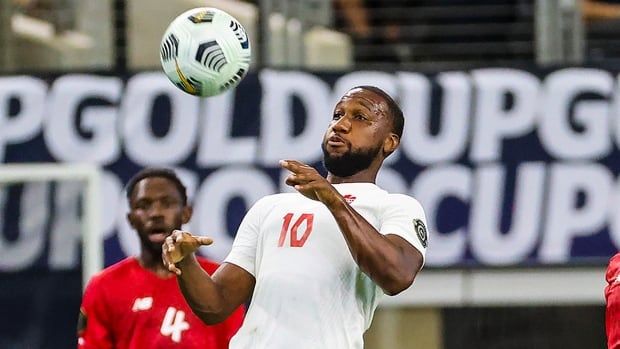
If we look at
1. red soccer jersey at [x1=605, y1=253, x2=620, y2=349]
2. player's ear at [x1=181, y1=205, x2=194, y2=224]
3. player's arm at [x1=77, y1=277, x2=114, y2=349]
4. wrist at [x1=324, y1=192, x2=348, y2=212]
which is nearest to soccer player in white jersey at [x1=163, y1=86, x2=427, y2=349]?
wrist at [x1=324, y1=192, x2=348, y2=212]

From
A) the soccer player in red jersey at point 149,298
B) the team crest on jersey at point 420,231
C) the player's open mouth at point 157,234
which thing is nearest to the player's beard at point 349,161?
the team crest on jersey at point 420,231

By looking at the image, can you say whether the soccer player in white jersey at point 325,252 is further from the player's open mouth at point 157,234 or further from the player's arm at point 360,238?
the player's open mouth at point 157,234

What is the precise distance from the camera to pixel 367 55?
35.9ft

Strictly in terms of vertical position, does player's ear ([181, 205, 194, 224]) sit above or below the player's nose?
below

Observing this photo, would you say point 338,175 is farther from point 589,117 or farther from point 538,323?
point 538,323

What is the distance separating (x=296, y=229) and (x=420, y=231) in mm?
398

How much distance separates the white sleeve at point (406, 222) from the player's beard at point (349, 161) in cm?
16

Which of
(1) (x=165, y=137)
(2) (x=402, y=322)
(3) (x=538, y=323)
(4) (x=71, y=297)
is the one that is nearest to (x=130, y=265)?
(4) (x=71, y=297)

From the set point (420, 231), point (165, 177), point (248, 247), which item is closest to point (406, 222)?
point (420, 231)

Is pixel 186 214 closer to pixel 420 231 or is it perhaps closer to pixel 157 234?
pixel 157 234

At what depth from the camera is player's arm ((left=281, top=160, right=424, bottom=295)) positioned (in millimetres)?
4684

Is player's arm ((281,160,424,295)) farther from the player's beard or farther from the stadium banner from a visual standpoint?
the stadium banner

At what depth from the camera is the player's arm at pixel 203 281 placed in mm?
4879

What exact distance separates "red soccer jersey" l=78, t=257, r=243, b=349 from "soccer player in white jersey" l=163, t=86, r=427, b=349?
4.36ft
